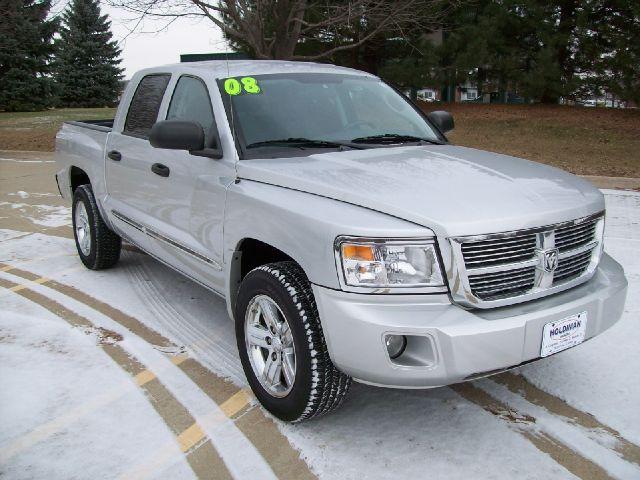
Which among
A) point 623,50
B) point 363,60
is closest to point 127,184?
point 623,50

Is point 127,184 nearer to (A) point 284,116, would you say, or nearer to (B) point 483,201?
(A) point 284,116

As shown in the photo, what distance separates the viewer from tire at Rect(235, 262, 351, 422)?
298cm

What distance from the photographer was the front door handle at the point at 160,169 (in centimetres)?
429

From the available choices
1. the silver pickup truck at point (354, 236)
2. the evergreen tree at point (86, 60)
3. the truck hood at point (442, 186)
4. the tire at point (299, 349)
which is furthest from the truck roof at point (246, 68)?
the evergreen tree at point (86, 60)

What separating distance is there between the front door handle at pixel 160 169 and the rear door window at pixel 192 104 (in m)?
0.35

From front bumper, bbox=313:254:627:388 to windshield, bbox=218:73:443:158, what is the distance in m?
1.28

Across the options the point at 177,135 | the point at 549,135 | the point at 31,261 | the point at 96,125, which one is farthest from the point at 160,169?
the point at 549,135

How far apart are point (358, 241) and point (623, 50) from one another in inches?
701

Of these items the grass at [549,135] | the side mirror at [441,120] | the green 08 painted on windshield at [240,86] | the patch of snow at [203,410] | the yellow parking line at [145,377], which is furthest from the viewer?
the grass at [549,135]

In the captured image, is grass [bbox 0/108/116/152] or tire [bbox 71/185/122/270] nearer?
tire [bbox 71/185/122/270]

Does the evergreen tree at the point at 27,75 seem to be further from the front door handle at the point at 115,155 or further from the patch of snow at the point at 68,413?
the patch of snow at the point at 68,413

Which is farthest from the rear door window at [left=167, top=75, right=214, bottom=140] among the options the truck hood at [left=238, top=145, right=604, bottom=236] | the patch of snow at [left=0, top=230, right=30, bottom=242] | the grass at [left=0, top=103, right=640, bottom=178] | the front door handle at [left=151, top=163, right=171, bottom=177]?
the grass at [left=0, top=103, right=640, bottom=178]

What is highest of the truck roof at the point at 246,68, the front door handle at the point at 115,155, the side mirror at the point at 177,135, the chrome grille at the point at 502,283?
the truck roof at the point at 246,68

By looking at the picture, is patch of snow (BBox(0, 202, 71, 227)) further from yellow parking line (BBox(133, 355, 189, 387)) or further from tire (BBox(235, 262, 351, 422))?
tire (BBox(235, 262, 351, 422))
